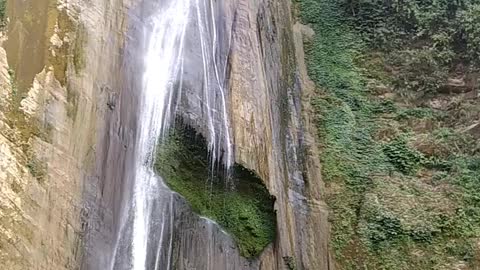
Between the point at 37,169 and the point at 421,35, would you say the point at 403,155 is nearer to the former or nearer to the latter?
the point at 421,35

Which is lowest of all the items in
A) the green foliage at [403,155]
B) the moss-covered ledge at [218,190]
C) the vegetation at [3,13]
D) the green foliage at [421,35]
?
the moss-covered ledge at [218,190]

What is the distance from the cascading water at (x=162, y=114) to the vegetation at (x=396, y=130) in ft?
12.1

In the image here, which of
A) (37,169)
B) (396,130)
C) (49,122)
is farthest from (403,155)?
(37,169)

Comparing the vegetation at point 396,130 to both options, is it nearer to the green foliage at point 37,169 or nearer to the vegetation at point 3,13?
the green foliage at point 37,169

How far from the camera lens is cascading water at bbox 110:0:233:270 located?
811 centimetres

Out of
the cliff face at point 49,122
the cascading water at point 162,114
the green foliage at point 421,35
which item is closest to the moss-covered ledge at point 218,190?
the cascading water at point 162,114

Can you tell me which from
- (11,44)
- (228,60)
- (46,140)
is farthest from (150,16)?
(46,140)

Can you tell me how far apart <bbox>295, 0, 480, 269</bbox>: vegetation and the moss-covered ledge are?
2804 millimetres

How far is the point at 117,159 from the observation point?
8.57 meters

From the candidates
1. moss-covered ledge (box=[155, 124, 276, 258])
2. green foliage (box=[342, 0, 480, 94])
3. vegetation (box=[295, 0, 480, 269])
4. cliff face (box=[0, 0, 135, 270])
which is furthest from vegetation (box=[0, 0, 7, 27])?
green foliage (box=[342, 0, 480, 94])

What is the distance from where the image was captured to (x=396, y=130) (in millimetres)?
13094

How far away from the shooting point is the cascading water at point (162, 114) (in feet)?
26.6

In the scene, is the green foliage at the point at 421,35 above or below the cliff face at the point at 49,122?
above

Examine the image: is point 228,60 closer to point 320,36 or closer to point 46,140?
point 46,140
